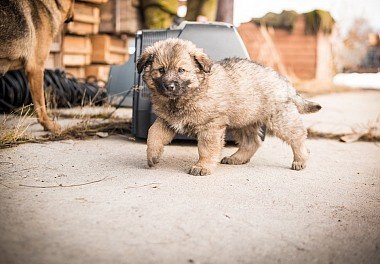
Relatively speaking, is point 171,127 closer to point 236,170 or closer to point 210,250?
point 236,170

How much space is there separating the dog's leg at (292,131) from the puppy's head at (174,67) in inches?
30.4

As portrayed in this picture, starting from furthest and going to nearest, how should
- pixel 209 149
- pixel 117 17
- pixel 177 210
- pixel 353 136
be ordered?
pixel 117 17 < pixel 353 136 < pixel 209 149 < pixel 177 210

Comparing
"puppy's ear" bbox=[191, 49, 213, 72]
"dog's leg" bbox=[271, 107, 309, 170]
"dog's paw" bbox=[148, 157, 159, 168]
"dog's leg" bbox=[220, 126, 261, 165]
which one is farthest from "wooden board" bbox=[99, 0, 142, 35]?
"dog's paw" bbox=[148, 157, 159, 168]

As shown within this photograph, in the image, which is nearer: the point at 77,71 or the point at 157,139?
the point at 157,139

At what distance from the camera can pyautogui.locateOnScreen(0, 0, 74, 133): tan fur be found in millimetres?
4207

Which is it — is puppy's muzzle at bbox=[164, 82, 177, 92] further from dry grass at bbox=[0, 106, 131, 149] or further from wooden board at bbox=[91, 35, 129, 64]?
wooden board at bbox=[91, 35, 129, 64]

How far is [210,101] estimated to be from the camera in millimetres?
3369

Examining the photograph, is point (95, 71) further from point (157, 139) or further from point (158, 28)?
point (157, 139)

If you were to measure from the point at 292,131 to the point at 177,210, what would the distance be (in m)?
1.66

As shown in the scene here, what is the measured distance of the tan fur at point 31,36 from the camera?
4207 millimetres

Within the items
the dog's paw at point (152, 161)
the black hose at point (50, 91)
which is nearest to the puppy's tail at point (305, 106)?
the dog's paw at point (152, 161)

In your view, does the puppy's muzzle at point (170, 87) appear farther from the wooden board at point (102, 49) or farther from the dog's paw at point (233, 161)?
the wooden board at point (102, 49)

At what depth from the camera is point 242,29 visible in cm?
1520

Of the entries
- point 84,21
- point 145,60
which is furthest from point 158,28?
point 145,60
